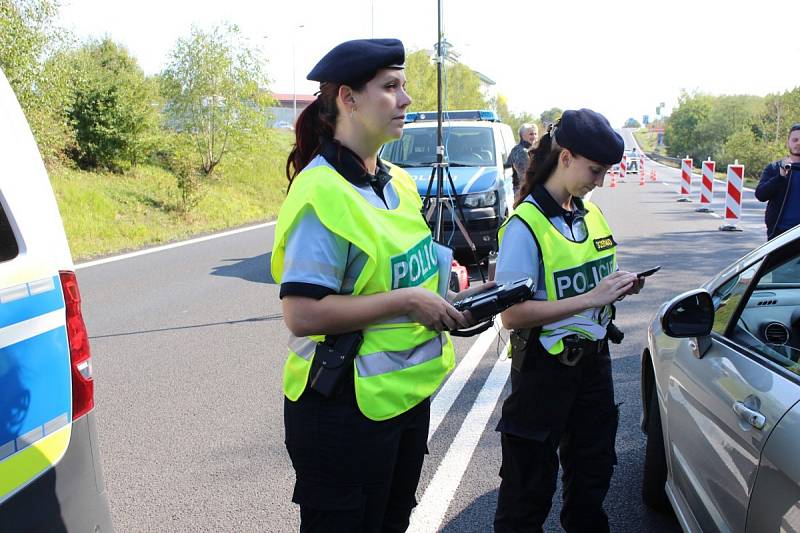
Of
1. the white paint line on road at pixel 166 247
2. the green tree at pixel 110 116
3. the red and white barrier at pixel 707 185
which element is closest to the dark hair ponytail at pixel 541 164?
the white paint line on road at pixel 166 247

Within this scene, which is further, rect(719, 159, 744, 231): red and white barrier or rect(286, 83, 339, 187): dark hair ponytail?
rect(719, 159, 744, 231): red and white barrier

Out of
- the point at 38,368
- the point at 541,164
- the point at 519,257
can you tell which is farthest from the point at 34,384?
the point at 541,164

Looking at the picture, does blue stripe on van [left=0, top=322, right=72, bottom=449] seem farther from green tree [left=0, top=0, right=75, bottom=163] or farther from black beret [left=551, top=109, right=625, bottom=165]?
green tree [left=0, top=0, right=75, bottom=163]

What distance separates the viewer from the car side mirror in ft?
8.77

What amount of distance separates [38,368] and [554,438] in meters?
1.68

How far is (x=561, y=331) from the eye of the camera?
8.80 ft

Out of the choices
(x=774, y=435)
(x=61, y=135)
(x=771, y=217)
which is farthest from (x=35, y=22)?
(x=774, y=435)

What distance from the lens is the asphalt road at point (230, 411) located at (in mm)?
3623

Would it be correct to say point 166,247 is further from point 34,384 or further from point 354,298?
point 354,298

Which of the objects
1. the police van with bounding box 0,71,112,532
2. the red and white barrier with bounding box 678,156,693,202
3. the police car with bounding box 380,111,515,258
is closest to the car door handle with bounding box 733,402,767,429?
the police van with bounding box 0,71,112,532

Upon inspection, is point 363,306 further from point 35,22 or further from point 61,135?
point 61,135

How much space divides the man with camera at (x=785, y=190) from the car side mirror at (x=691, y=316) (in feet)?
14.1

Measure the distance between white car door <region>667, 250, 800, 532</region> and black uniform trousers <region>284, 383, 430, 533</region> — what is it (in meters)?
1.00

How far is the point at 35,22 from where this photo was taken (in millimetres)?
15586
